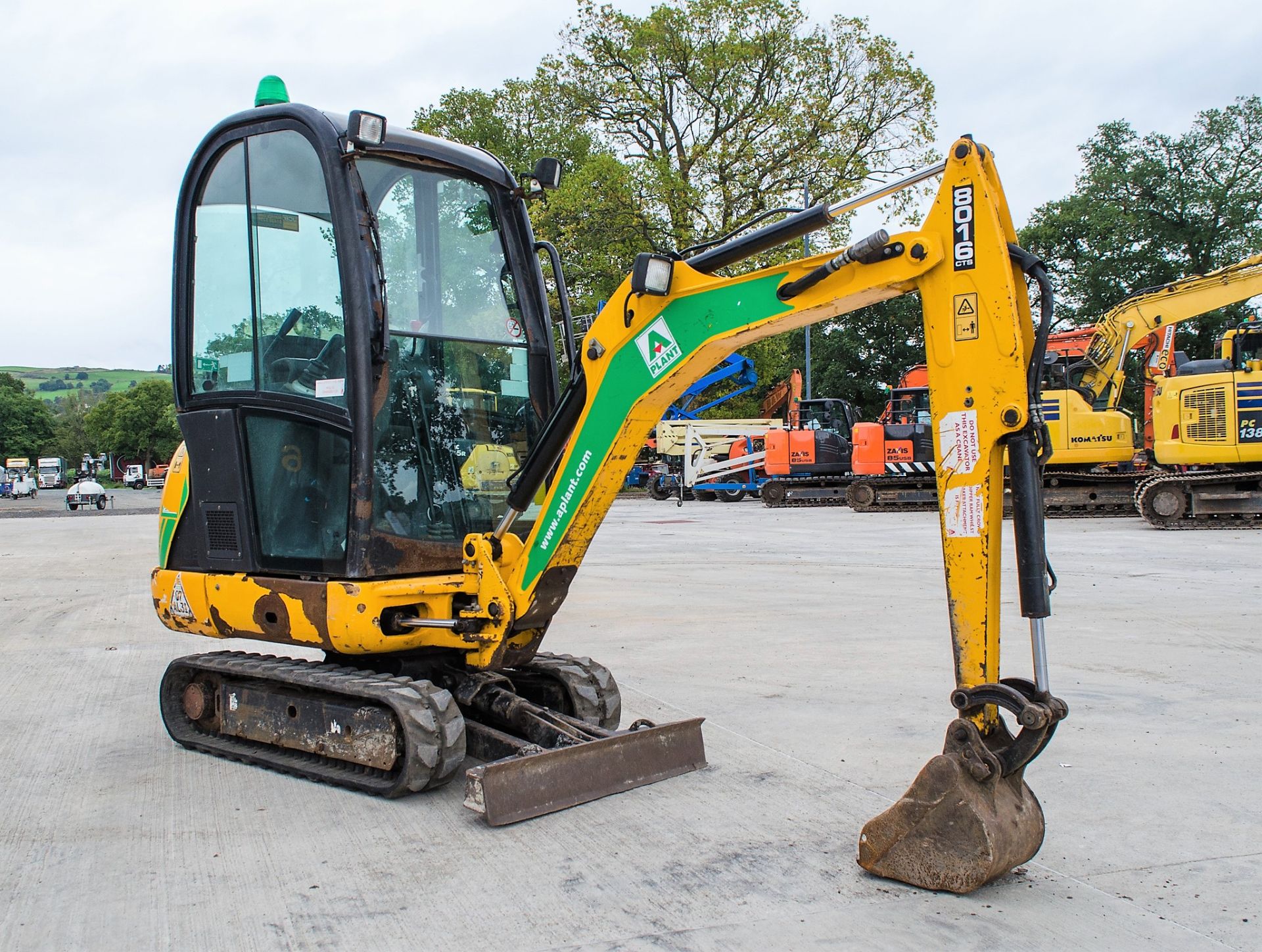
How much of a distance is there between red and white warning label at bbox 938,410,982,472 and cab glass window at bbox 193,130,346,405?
8.08ft

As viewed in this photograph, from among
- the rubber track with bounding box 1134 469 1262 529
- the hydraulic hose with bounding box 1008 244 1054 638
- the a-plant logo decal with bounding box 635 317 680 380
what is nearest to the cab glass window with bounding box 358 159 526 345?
the a-plant logo decal with bounding box 635 317 680 380

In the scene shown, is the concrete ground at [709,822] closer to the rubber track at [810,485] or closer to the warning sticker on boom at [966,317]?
the warning sticker on boom at [966,317]

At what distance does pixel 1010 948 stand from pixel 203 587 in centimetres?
385

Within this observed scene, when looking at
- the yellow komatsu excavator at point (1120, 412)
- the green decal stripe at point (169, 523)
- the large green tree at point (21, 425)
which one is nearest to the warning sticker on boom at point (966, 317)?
the green decal stripe at point (169, 523)

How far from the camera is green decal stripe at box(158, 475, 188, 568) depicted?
5.50 meters

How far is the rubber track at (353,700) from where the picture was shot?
4.35 metres

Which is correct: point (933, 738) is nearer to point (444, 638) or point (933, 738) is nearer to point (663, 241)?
point (444, 638)

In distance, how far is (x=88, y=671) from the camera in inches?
293

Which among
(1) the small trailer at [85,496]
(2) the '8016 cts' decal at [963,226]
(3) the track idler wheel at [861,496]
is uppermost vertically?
(2) the '8016 cts' decal at [963,226]

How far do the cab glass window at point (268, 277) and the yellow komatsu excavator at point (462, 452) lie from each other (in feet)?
0.05

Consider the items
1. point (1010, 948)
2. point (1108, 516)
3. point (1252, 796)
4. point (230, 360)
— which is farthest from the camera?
point (1108, 516)

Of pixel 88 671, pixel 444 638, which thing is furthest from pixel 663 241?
pixel 444 638

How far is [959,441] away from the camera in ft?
11.8

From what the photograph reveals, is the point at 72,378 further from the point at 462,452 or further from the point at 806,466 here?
the point at 462,452
